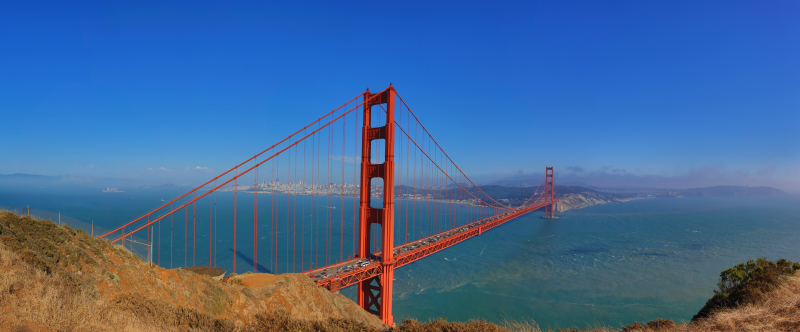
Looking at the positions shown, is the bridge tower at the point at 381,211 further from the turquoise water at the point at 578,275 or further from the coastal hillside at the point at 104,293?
the coastal hillside at the point at 104,293

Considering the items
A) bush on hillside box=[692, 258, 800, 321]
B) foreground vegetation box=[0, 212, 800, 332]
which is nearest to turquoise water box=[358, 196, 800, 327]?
bush on hillside box=[692, 258, 800, 321]

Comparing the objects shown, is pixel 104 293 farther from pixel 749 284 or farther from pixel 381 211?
pixel 749 284

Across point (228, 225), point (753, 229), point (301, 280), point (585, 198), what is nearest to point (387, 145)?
point (301, 280)

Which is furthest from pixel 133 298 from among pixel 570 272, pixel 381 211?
pixel 570 272

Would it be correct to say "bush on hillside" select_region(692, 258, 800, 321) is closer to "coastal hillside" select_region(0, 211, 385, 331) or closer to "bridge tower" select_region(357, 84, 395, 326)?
"coastal hillside" select_region(0, 211, 385, 331)

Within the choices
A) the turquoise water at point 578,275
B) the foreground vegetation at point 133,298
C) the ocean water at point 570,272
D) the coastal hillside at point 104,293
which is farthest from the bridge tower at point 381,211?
the foreground vegetation at point 133,298

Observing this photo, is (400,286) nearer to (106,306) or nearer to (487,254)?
(487,254)

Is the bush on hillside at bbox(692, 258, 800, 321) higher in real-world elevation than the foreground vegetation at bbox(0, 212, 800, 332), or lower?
lower
